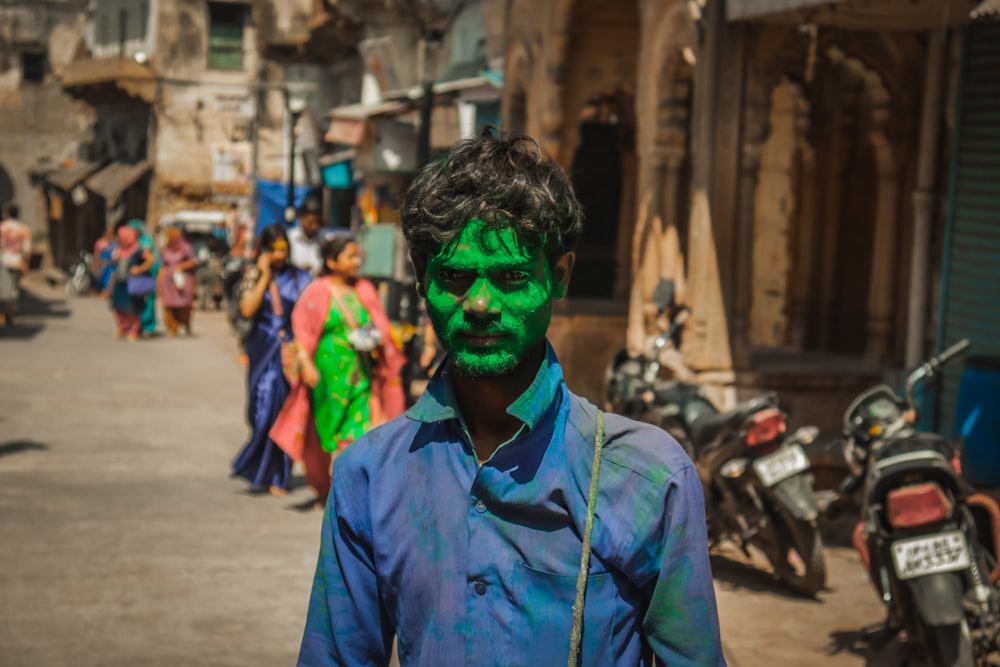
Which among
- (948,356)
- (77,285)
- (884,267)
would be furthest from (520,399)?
(77,285)

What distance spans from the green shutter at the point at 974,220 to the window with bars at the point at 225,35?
113 feet

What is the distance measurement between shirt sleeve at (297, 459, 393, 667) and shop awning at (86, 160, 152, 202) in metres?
38.9

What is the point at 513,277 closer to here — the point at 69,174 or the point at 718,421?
the point at 718,421

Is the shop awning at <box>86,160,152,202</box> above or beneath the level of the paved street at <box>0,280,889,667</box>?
above

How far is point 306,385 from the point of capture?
9.15 metres

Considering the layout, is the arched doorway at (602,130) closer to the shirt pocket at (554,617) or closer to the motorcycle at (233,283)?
the motorcycle at (233,283)

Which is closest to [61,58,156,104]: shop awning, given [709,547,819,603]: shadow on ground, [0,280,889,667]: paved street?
[0,280,889,667]: paved street

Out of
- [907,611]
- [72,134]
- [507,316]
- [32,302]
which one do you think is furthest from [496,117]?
[72,134]

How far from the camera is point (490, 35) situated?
18281 millimetres

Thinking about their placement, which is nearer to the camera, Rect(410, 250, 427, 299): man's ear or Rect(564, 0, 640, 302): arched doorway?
Rect(410, 250, 427, 299): man's ear

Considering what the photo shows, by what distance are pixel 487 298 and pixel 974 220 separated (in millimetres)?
7334

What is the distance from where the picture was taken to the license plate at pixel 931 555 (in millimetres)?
5469

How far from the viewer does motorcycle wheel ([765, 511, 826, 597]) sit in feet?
23.3

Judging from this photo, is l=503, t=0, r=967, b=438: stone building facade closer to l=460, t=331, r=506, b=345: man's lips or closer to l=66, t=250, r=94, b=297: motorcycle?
l=460, t=331, r=506, b=345: man's lips
